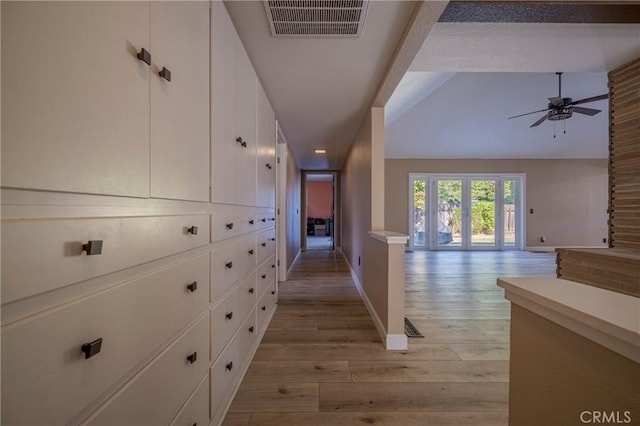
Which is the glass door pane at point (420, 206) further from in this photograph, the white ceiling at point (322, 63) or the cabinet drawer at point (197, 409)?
the cabinet drawer at point (197, 409)

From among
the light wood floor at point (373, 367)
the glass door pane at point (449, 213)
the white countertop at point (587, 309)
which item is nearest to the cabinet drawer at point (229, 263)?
the light wood floor at point (373, 367)

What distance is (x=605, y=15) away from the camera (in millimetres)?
1688

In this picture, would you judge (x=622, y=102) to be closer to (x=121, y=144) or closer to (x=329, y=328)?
(x=329, y=328)

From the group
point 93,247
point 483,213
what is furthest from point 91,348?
point 483,213

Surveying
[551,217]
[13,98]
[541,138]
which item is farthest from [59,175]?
[551,217]

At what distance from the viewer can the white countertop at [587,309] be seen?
0.45m

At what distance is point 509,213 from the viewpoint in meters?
7.39

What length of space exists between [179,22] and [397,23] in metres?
1.16

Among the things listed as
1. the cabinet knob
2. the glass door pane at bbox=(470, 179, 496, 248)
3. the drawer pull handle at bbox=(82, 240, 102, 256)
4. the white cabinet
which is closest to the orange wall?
the glass door pane at bbox=(470, 179, 496, 248)

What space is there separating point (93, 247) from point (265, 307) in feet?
6.57

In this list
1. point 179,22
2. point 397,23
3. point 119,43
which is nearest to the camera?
point 119,43

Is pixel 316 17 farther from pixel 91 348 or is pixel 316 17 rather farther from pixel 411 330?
pixel 411 330

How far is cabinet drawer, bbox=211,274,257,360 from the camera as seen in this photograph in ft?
4.15

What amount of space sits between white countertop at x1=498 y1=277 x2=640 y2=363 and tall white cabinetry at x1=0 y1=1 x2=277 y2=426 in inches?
40.2
